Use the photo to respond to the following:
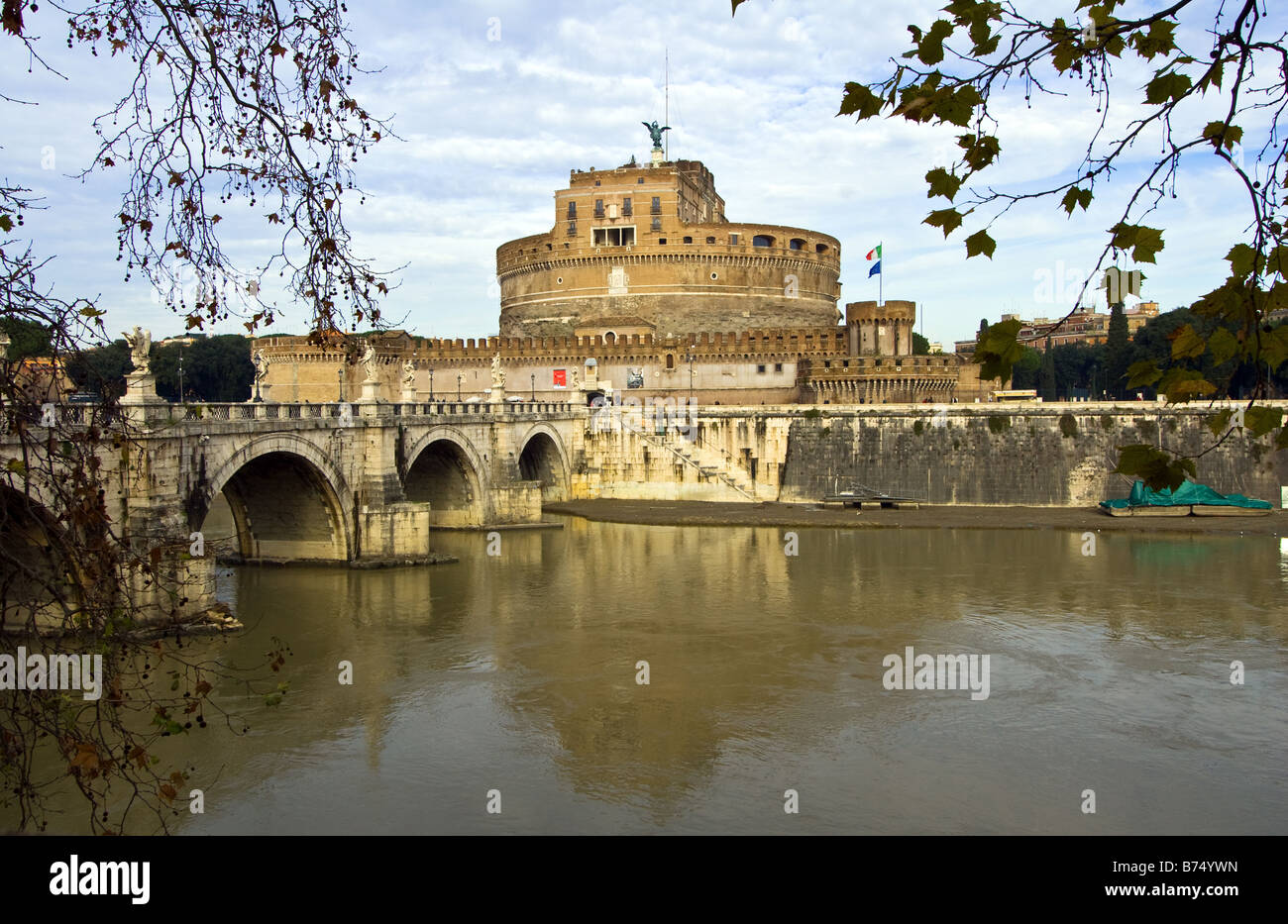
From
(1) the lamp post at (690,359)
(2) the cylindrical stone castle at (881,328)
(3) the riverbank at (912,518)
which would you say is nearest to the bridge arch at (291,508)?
(3) the riverbank at (912,518)

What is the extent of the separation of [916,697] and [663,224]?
4418 cm

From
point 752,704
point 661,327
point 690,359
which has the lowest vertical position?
point 752,704

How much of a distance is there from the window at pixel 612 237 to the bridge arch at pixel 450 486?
1016 inches

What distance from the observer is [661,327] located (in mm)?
57812

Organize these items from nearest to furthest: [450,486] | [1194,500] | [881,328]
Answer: [450,486], [1194,500], [881,328]

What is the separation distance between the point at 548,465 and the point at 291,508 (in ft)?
53.2

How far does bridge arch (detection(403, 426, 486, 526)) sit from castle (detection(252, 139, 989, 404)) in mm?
11843

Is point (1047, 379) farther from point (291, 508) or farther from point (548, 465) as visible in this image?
point (291, 508)

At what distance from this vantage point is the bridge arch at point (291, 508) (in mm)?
26797

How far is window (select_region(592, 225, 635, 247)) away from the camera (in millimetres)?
58344

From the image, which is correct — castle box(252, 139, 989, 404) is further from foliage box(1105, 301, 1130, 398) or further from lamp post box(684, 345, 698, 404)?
foliage box(1105, 301, 1130, 398)

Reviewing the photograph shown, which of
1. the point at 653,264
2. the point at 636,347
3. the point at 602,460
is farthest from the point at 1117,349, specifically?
the point at 602,460

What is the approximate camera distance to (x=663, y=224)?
190 ft

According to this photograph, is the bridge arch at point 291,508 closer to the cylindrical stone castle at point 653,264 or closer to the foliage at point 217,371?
the cylindrical stone castle at point 653,264
